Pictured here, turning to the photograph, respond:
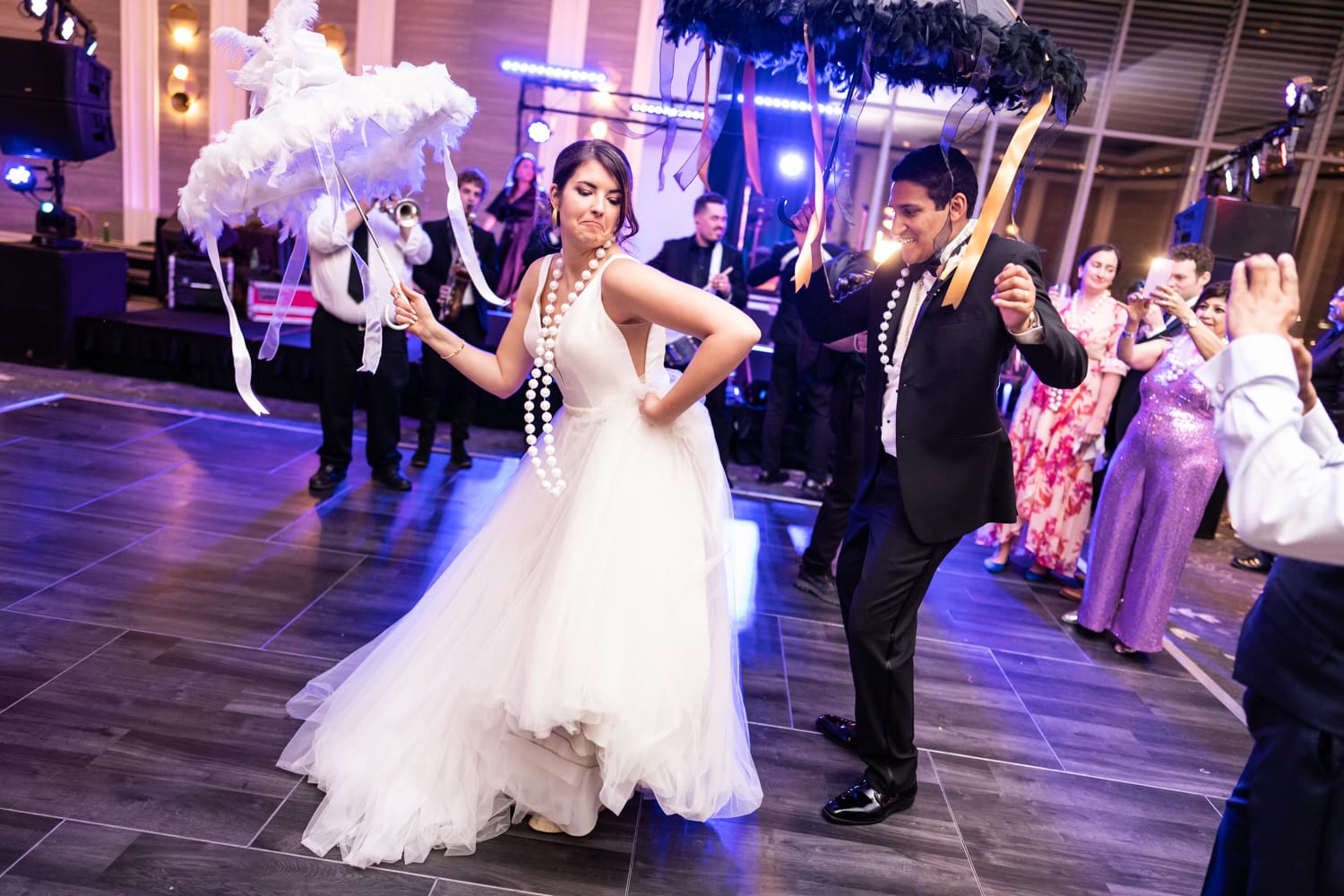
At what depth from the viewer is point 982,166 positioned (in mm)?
8531

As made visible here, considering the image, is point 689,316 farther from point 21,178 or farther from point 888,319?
point 21,178

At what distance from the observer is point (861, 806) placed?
8.09ft

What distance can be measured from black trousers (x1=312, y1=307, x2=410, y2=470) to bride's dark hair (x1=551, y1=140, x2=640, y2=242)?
2.58 metres

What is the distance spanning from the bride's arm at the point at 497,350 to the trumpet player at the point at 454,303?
2549 millimetres

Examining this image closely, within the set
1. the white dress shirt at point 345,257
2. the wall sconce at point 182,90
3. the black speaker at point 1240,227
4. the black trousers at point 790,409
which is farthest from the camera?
the wall sconce at point 182,90

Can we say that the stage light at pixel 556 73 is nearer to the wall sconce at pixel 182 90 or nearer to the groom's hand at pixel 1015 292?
the wall sconce at pixel 182 90

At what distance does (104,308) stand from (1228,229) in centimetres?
794

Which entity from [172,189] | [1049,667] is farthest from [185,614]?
[172,189]

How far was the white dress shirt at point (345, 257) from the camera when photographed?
4176 millimetres

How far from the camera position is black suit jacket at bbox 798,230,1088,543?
2.25 meters

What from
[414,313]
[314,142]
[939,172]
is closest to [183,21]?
[414,313]

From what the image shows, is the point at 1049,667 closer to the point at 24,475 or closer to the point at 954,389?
the point at 954,389

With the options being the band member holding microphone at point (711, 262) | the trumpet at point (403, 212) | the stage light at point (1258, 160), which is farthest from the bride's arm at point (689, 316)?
the stage light at point (1258, 160)

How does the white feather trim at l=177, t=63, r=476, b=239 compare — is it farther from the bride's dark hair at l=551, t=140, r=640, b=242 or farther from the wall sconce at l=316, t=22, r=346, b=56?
the wall sconce at l=316, t=22, r=346, b=56
